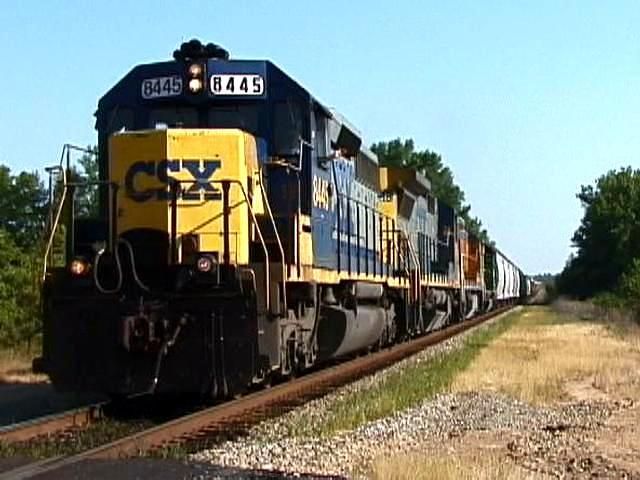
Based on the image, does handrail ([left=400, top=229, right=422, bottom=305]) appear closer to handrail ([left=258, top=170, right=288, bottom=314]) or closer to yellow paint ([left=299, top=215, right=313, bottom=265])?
yellow paint ([left=299, top=215, right=313, bottom=265])

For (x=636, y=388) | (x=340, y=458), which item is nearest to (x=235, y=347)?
(x=340, y=458)

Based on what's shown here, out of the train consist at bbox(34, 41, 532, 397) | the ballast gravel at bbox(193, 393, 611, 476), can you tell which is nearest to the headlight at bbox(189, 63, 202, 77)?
Answer: the train consist at bbox(34, 41, 532, 397)

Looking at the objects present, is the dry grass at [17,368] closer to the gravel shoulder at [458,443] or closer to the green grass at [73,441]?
the gravel shoulder at [458,443]

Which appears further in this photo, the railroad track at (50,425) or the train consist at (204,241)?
the train consist at (204,241)

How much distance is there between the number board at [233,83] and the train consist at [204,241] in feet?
0.05

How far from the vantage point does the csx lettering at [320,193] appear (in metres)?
14.9

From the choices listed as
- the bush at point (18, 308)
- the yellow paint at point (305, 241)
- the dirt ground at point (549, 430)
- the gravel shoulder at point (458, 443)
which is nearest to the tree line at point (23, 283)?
the bush at point (18, 308)

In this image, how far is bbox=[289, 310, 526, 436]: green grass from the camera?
36.8 feet

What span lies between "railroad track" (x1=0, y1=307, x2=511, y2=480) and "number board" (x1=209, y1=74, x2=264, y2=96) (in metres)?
3.73

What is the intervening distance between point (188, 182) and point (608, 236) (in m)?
80.5

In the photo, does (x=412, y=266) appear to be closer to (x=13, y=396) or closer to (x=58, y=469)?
(x=13, y=396)

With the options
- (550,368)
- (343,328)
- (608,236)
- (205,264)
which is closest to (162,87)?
(205,264)

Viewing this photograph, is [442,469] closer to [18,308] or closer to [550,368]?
[550,368]

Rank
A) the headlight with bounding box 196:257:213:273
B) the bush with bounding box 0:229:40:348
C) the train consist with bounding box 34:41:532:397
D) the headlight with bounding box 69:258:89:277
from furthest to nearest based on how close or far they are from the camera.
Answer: the bush with bounding box 0:229:40:348 < the headlight with bounding box 69:258:89:277 < the headlight with bounding box 196:257:213:273 < the train consist with bounding box 34:41:532:397
